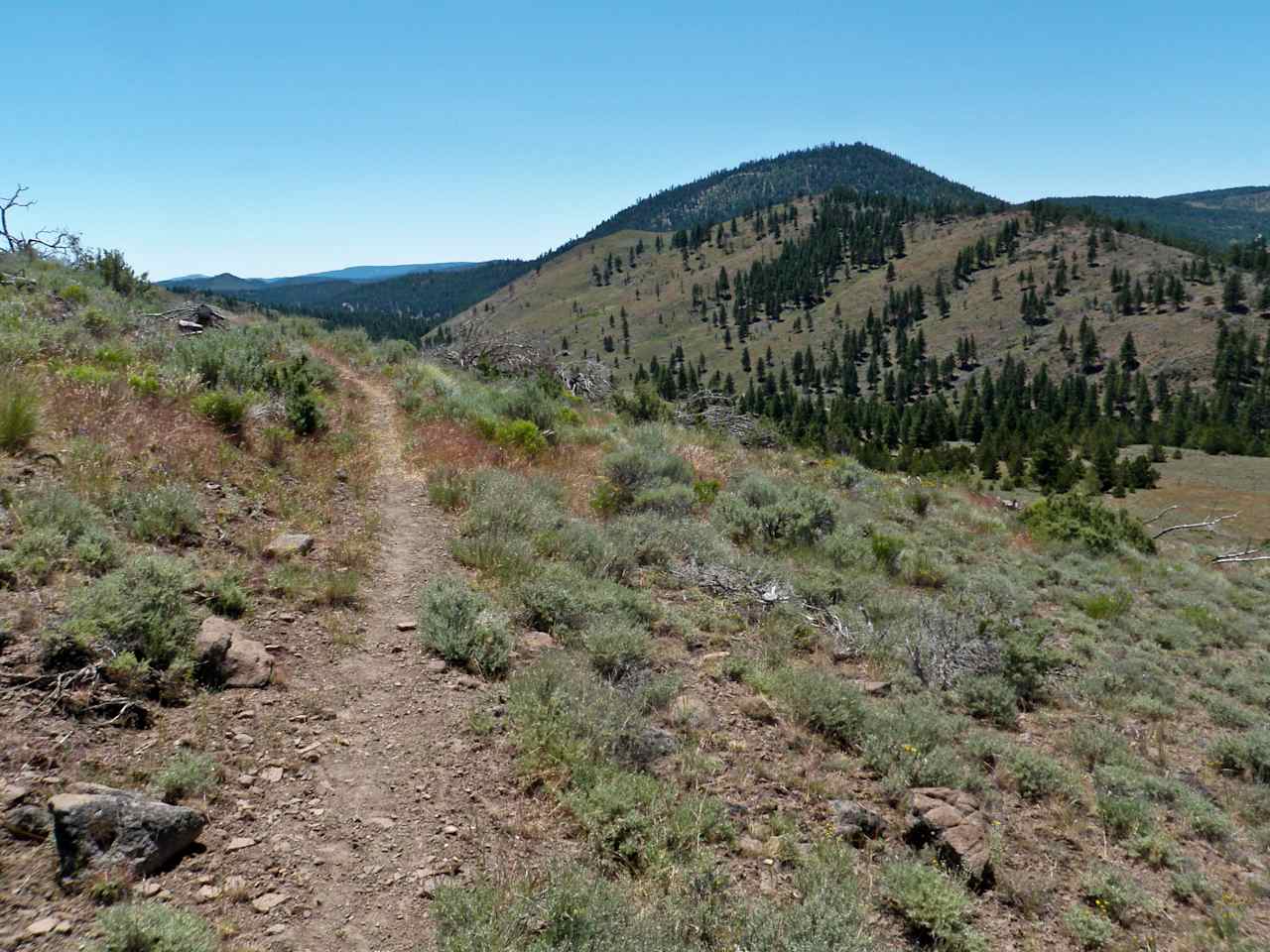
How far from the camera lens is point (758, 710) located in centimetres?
561

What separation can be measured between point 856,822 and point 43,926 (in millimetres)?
4352

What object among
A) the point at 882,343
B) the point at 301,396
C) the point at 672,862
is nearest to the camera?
the point at 672,862

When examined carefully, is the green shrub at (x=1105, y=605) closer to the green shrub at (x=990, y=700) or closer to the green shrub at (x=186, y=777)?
the green shrub at (x=990, y=700)

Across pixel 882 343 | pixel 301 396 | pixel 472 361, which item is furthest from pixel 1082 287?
pixel 301 396

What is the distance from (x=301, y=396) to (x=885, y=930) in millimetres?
9671

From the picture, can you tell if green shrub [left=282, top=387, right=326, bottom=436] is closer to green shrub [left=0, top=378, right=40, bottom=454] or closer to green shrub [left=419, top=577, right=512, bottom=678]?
green shrub [left=0, top=378, right=40, bottom=454]

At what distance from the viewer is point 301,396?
9977 mm

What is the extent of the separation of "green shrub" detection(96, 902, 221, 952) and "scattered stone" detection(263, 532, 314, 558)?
12.3 feet

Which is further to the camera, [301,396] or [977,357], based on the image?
[977,357]

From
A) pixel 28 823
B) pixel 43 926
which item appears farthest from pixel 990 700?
pixel 28 823

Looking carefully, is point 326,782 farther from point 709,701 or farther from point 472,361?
point 472,361

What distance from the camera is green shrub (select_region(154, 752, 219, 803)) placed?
11.0 feet

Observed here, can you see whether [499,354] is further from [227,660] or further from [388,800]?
[388,800]

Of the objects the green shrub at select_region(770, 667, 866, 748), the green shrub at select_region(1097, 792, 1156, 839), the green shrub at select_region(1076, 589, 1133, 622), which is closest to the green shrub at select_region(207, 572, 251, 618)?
the green shrub at select_region(770, 667, 866, 748)
